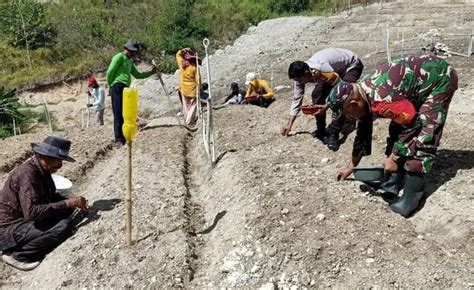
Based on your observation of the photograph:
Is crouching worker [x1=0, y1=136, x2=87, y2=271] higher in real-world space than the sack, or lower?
lower

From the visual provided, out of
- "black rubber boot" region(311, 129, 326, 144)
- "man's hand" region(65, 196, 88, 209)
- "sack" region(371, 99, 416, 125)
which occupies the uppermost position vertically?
"sack" region(371, 99, 416, 125)

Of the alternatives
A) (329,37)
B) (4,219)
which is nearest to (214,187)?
(4,219)

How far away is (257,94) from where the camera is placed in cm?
1009

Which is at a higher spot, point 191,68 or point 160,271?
point 191,68

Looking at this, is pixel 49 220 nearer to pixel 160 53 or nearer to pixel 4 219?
pixel 4 219

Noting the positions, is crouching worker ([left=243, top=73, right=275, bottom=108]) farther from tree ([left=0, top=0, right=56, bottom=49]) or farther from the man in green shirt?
tree ([left=0, top=0, right=56, bottom=49])

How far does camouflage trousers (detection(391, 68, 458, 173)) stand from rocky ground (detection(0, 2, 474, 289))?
1.53ft

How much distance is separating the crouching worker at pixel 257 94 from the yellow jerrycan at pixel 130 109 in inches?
219

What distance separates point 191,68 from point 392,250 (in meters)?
5.43

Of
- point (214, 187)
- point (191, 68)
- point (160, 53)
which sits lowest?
point (160, 53)

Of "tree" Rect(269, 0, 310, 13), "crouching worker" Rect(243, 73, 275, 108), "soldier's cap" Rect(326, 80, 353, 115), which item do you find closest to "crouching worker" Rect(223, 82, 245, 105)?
"crouching worker" Rect(243, 73, 275, 108)

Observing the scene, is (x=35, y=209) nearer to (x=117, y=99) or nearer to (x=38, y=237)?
(x=38, y=237)

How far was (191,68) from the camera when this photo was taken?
8742mm

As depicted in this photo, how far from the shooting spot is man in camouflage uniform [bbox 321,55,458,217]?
171 inches
